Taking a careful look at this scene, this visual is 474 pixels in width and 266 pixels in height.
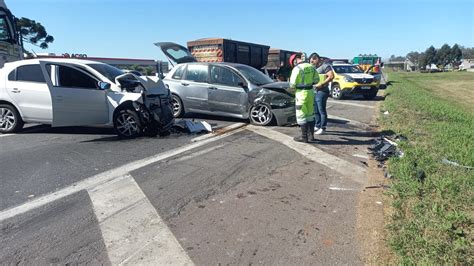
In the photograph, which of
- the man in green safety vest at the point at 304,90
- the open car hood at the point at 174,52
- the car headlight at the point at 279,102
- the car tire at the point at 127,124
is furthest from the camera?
the open car hood at the point at 174,52

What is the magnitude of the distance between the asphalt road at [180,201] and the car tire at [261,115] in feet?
5.05

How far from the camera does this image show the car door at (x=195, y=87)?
404 inches

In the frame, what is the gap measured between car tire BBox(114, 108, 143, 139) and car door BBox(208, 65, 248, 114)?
8.27ft

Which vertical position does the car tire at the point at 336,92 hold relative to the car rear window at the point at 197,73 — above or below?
below

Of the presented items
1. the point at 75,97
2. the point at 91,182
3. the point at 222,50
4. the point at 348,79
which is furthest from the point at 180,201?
the point at 222,50

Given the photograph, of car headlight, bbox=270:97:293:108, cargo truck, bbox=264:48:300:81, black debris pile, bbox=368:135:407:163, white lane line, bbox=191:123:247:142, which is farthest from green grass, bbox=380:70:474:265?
cargo truck, bbox=264:48:300:81

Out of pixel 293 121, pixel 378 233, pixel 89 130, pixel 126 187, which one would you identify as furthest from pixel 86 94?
pixel 378 233

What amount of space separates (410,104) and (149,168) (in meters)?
10.5

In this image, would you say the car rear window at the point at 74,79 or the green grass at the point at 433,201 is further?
the car rear window at the point at 74,79

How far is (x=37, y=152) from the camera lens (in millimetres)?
6977

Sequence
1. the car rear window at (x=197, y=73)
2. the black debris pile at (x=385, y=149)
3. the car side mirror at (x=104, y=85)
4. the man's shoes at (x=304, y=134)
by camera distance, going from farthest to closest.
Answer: the car rear window at (x=197, y=73)
the car side mirror at (x=104, y=85)
the man's shoes at (x=304, y=134)
the black debris pile at (x=385, y=149)

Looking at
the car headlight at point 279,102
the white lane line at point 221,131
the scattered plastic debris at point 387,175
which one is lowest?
the white lane line at point 221,131

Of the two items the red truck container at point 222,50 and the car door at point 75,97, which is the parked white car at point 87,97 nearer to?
the car door at point 75,97

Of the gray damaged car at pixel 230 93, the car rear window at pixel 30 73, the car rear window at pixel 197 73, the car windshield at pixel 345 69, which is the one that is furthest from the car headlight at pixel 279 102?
the car windshield at pixel 345 69
